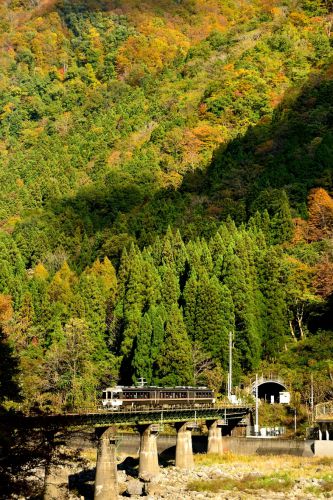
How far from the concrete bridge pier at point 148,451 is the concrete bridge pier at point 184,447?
4387 mm

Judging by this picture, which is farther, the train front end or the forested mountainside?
the forested mountainside

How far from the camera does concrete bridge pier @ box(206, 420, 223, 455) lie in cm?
6431

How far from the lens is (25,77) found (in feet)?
589

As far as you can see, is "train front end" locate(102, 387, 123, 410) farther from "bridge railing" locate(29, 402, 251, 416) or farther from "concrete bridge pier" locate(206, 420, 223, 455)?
"concrete bridge pier" locate(206, 420, 223, 455)

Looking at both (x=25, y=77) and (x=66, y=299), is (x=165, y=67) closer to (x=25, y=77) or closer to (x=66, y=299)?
(x=25, y=77)

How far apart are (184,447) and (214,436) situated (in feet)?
23.4

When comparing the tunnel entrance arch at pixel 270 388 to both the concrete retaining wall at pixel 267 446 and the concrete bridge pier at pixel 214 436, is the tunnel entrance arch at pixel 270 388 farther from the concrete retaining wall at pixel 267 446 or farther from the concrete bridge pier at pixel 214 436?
the concrete bridge pier at pixel 214 436

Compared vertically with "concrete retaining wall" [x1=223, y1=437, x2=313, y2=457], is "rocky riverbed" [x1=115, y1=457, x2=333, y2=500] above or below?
below

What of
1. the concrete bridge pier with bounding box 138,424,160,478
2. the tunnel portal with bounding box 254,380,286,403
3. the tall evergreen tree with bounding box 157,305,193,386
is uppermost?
the tall evergreen tree with bounding box 157,305,193,386

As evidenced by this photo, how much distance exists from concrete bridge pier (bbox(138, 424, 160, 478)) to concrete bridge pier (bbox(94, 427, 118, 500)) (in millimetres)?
5363

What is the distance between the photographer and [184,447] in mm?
58156

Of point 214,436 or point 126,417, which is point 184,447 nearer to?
point 214,436

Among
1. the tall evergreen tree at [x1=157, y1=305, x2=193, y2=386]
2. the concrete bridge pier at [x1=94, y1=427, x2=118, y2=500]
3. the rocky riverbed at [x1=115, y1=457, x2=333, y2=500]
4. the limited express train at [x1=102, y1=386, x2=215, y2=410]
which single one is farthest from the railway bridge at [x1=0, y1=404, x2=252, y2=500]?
the tall evergreen tree at [x1=157, y1=305, x2=193, y2=386]

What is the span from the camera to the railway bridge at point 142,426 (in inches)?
1299
